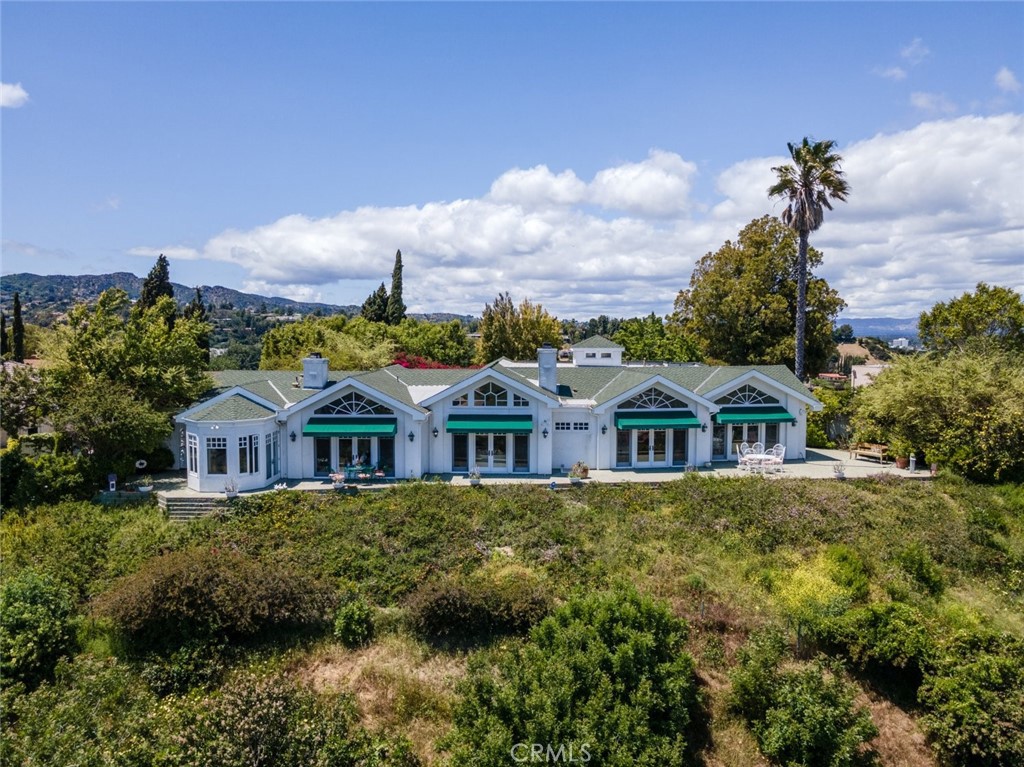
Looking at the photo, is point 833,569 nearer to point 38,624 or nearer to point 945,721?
point 945,721

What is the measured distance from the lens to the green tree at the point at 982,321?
138 ft

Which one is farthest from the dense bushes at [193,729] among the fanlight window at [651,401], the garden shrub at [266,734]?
the fanlight window at [651,401]

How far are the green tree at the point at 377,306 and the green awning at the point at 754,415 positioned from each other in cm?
5944

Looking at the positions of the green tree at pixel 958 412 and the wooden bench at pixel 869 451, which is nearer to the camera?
the green tree at pixel 958 412

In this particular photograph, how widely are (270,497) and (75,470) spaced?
9.06 metres

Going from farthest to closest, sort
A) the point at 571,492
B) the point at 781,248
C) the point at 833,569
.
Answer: the point at 781,248, the point at 571,492, the point at 833,569

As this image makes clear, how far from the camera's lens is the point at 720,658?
1973cm

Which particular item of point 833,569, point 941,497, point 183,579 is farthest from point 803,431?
point 183,579

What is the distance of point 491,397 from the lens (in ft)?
108

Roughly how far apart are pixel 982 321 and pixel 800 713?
3793 cm

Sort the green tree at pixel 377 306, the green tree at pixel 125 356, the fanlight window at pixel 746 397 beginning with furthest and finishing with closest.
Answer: the green tree at pixel 377 306 < the fanlight window at pixel 746 397 < the green tree at pixel 125 356

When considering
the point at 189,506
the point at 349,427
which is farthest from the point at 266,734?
the point at 349,427

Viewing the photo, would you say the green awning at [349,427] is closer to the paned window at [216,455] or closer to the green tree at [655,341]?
the paned window at [216,455]

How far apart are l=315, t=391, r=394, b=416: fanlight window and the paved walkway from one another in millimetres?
3464
